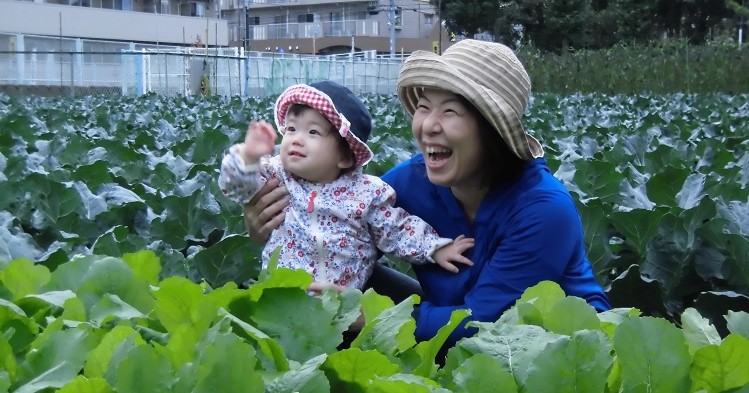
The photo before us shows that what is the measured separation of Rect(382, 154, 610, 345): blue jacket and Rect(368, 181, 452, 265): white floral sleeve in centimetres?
7

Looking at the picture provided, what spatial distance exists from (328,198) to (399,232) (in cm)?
24

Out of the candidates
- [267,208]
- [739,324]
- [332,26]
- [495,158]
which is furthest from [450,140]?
[332,26]

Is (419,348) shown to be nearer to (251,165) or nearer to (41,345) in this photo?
(41,345)

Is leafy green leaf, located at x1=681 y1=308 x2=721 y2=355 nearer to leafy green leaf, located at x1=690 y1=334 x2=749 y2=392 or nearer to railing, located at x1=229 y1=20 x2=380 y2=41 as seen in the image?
leafy green leaf, located at x1=690 y1=334 x2=749 y2=392

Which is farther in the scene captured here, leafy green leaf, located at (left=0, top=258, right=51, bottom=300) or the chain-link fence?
the chain-link fence

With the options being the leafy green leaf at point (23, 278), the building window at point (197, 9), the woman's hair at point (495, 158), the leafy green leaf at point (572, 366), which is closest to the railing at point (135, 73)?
the woman's hair at point (495, 158)

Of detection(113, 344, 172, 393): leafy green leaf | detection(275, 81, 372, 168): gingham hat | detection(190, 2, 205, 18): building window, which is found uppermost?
detection(190, 2, 205, 18): building window

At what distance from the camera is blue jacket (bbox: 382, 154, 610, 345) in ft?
9.38

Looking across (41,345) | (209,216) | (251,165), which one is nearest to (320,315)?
(41,345)

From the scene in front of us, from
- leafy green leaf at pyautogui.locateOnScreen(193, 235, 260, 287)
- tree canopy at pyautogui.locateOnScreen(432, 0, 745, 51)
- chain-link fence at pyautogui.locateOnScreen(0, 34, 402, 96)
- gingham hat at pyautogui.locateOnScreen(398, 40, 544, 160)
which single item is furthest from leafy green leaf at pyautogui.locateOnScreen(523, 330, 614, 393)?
tree canopy at pyautogui.locateOnScreen(432, 0, 745, 51)

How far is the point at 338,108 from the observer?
323cm

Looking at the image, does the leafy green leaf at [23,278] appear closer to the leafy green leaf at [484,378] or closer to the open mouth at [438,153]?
the leafy green leaf at [484,378]

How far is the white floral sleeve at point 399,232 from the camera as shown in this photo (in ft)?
10.2

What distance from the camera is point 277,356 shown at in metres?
1.51
